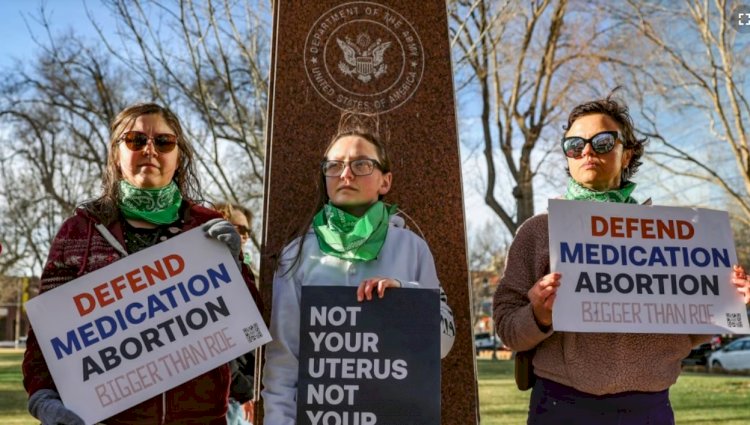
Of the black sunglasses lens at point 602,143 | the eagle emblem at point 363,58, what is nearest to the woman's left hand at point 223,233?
the black sunglasses lens at point 602,143

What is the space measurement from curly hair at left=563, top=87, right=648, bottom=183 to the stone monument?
104 cm

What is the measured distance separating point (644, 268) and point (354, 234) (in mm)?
1217

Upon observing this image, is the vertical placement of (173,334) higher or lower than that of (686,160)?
lower

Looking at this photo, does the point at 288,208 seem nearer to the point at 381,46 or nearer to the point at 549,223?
the point at 381,46

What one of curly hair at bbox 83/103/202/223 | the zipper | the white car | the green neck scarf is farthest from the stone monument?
the white car

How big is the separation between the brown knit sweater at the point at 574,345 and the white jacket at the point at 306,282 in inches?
10.9

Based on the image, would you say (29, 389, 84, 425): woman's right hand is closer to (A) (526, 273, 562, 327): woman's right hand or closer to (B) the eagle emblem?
(A) (526, 273, 562, 327): woman's right hand

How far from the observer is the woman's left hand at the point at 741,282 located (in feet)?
10.4

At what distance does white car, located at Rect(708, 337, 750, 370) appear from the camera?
26.3 m

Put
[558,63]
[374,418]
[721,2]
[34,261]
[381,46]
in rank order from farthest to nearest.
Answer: [34,261] < [558,63] < [721,2] < [381,46] < [374,418]

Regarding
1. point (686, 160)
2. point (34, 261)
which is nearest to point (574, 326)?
point (686, 160)

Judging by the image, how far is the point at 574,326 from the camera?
3006 millimetres

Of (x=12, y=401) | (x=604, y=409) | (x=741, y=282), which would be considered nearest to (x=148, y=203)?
(x=604, y=409)

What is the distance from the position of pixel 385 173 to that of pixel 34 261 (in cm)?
2849
